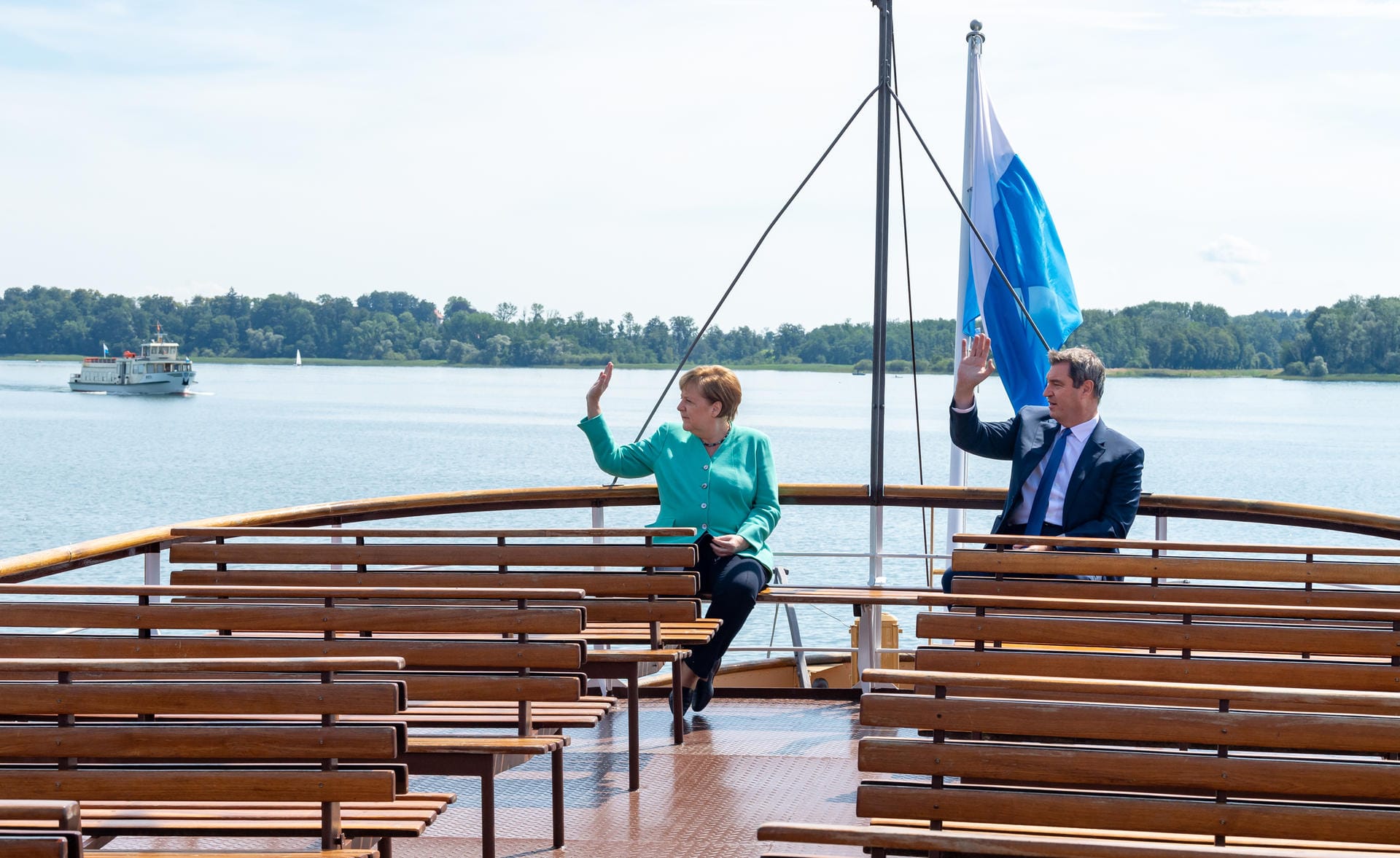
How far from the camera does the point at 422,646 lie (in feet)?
13.5

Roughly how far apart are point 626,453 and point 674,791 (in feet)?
5.52

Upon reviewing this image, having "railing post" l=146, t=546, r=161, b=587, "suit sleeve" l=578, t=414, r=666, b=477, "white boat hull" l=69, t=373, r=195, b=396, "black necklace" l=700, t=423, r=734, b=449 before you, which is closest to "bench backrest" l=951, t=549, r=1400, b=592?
"black necklace" l=700, t=423, r=734, b=449

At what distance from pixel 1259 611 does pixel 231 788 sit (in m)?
2.57

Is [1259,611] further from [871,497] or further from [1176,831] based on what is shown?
[871,497]

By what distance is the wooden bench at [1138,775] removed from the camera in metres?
2.89

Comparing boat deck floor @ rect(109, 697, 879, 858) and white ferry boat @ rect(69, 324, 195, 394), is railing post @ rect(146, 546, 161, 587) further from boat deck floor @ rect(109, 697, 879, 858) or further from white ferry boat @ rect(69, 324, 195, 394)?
white ferry boat @ rect(69, 324, 195, 394)

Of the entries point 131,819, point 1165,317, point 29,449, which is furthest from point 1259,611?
point 29,449

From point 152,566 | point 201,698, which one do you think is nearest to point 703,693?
point 152,566

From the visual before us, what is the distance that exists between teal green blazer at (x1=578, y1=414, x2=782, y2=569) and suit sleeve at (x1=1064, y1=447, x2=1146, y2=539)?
4.09 feet

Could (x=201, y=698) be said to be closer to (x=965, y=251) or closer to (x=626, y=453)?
(x=626, y=453)

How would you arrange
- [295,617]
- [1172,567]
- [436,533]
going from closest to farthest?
1. [295,617]
2. [1172,567]
3. [436,533]

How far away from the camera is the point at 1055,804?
301 centimetres

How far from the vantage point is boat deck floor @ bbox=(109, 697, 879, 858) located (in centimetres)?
442

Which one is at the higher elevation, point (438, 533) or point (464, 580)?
point (438, 533)
